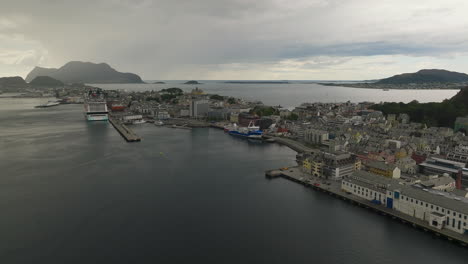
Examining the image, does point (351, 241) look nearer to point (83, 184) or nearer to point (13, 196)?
point (83, 184)

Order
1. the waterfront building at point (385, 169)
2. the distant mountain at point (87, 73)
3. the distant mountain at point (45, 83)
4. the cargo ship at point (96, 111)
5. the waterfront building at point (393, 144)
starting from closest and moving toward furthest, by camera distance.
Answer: the waterfront building at point (385, 169) → the waterfront building at point (393, 144) → the cargo ship at point (96, 111) → the distant mountain at point (45, 83) → the distant mountain at point (87, 73)

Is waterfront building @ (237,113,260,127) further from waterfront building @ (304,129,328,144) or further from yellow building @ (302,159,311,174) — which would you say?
yellow building @ (302,159,311,174)

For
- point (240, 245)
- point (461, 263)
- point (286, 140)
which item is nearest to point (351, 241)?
point (461, 263)

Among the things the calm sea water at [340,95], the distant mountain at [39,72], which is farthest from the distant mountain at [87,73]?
the calm sea water at [340,95]

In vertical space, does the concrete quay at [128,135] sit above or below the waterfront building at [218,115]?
below

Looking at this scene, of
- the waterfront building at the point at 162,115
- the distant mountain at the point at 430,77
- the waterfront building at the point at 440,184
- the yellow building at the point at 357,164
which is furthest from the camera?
the distant mountain at the point at 430,77

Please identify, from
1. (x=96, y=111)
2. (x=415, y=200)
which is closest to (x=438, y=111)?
(x=415, y=200)

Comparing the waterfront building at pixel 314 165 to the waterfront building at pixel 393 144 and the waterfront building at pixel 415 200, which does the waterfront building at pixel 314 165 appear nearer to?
the waterfront building at pixel 415 200

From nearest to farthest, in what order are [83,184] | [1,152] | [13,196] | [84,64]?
[13,196] < [83,184] < [1,152] < [84,64]

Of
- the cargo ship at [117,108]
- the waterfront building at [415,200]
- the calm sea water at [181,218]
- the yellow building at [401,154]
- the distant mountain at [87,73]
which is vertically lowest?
the calm sea water at [181,218]
